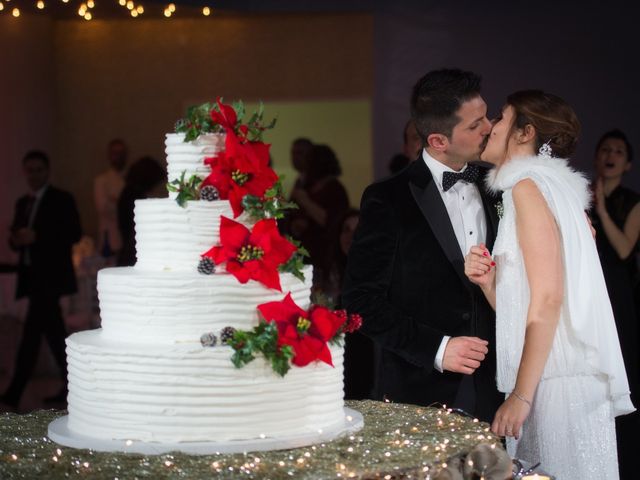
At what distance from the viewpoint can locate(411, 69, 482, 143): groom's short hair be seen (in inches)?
167

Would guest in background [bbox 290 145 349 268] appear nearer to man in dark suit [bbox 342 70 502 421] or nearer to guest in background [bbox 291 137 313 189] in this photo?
guest in background [bbox 291 137 313 189]

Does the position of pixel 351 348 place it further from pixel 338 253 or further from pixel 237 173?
pixel 237 173

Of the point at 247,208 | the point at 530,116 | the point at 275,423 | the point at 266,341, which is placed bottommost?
the point at 275,423

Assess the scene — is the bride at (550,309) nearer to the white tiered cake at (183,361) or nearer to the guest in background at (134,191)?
the white tiered cake at (183,361)

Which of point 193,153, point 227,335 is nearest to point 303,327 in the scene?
point 227,335

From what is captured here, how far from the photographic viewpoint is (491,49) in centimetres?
1104

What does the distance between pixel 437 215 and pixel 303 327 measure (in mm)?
1068

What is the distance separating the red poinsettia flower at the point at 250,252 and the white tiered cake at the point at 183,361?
0.10ft

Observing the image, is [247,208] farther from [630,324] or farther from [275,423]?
[630,324]

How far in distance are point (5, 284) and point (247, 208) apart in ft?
25.0

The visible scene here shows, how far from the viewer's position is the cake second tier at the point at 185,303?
3.20 meters

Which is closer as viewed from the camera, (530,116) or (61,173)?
(530,116)

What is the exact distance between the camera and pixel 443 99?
4.27 metres

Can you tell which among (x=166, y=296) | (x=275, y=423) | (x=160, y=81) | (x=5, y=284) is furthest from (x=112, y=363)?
(x=160, y=81)
